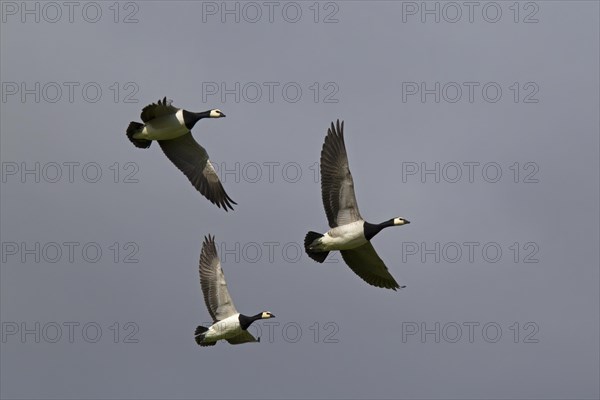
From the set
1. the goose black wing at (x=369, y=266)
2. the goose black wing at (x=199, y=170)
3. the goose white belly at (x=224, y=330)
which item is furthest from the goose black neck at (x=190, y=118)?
the goose white belly at (x=224, y=330)

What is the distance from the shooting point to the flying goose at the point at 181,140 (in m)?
34.6

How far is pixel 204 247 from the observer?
37594mm

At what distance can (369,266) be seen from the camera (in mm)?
35656

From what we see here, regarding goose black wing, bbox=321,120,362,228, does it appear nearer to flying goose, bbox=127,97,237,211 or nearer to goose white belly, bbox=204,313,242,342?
flying goose, bbox=127,97,237,211

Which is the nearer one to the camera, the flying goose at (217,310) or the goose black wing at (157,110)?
the goose black wing at (157,110)

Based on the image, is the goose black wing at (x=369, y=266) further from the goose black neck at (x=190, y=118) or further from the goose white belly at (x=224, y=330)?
the goose black neck at (x=190, y=118)

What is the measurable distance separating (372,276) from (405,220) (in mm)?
1679

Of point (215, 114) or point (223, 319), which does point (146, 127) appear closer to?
point (215, 114)

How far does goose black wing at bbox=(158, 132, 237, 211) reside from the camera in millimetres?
36125

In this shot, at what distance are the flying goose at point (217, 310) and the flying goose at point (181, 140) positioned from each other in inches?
69.3

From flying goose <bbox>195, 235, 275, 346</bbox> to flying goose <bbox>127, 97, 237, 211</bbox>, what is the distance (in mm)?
1759

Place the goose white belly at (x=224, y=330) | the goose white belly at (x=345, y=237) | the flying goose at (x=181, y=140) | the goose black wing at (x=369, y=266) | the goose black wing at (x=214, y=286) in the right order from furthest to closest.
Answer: the goose black wing at (x=214, y=286) → the goose white belly at (x=224, y=330) → the goose black wing at (x=369, y=266) → the flying goose at (x=181, y=140) → the goose white belly at (x=345, y=237)

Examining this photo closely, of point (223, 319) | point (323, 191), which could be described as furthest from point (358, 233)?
point (223, 319)

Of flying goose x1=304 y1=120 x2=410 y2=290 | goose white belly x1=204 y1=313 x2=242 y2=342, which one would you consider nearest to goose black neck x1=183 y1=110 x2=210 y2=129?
flying goose x1=304 y1=120 x2=410 y2=290
